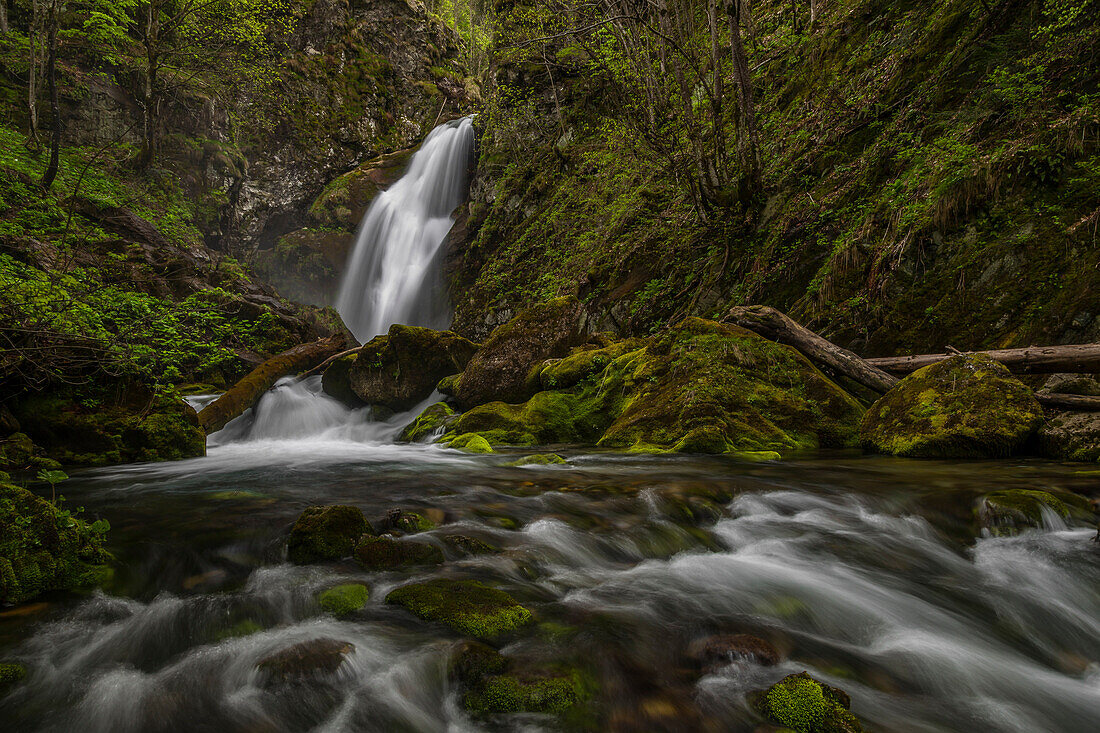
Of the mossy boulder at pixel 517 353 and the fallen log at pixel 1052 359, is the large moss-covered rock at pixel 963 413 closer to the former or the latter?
the fallen log at pixel 1052 359

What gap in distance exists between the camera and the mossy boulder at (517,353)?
412 inches

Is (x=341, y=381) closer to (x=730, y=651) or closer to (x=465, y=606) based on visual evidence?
(x=465, y=606)

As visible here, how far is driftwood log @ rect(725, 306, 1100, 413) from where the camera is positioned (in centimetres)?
515

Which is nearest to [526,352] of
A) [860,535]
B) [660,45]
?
[660,45]

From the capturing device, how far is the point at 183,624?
2.57 meters

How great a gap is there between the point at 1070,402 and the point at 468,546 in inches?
232

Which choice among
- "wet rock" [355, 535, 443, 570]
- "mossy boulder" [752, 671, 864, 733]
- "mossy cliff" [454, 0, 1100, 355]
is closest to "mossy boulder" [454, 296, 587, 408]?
"mossy cliff" [454, 0, 1100, 355]

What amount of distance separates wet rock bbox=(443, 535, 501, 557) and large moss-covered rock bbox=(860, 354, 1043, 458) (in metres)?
4.83

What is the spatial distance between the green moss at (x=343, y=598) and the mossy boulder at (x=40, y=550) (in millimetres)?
1301

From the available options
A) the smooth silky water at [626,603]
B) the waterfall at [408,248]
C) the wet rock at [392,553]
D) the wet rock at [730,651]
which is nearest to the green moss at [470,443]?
the smooth silky water at [626,603]

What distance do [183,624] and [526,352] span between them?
833cm

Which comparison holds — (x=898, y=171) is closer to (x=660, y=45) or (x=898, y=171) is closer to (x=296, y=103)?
(x=660, y=45)

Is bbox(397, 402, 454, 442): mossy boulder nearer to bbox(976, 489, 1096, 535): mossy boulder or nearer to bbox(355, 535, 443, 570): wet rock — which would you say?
bbox(355, 535, 443, 570): wet rock

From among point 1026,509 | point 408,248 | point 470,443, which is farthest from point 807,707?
point 408,248
